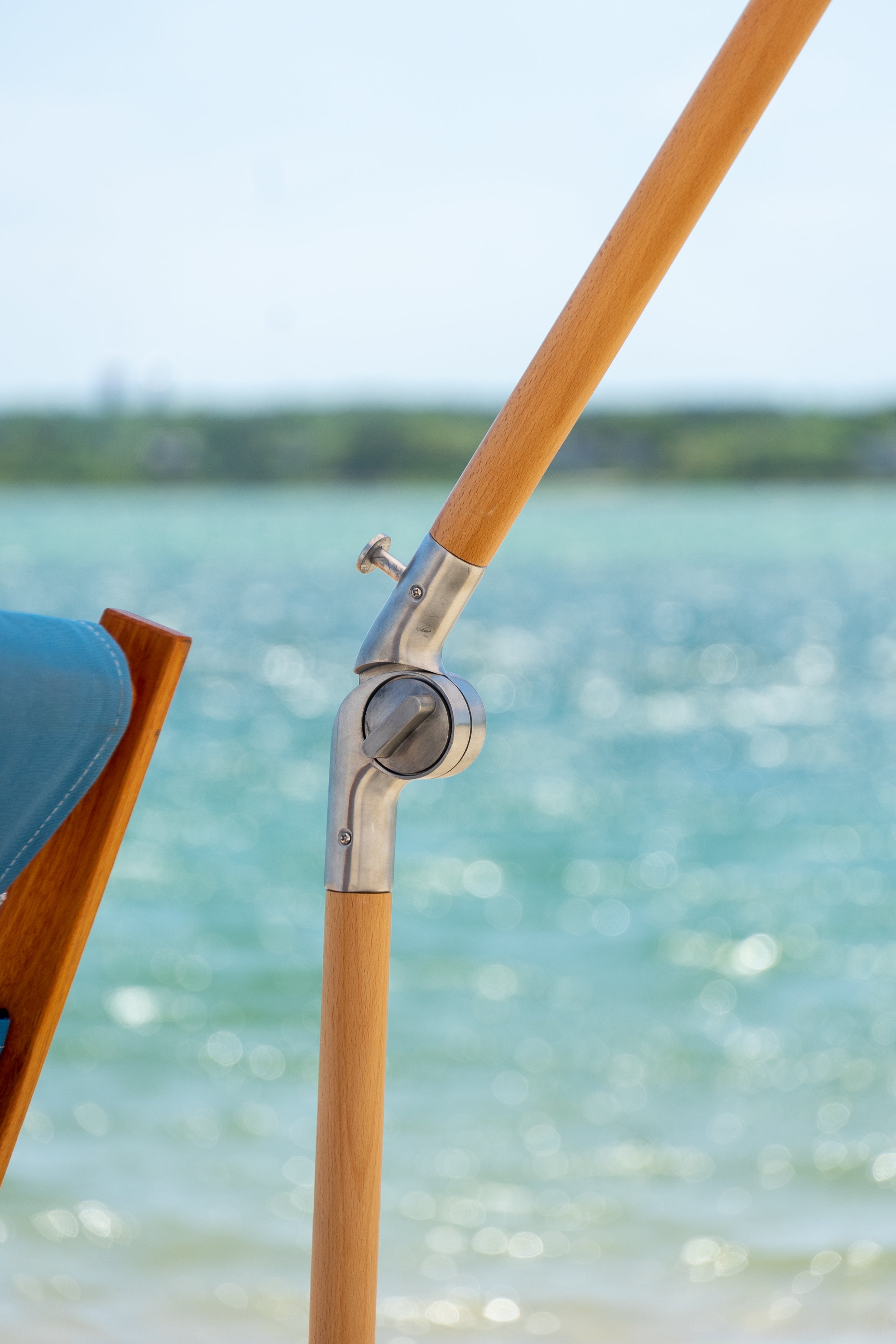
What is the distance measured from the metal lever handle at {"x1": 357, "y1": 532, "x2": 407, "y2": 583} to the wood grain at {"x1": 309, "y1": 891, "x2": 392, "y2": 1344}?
0.47 ft

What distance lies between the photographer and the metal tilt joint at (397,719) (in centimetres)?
52

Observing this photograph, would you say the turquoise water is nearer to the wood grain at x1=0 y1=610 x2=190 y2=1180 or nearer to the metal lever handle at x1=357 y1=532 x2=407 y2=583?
the wood grain at x1=0 y1=610 x2=190 y2=1180

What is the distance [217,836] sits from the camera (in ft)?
18.6

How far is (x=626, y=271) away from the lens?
1.61ft

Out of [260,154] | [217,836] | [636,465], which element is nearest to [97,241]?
[260,154]

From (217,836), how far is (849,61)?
1295 cm

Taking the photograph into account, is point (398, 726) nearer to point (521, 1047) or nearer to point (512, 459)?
point (512, 459)

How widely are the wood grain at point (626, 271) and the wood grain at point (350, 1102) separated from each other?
17 cm

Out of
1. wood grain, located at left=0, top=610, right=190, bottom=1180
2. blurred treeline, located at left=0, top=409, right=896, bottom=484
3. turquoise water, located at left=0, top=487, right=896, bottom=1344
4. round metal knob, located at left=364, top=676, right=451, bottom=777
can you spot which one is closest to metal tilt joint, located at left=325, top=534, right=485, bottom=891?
round metal knob, located at left=364, top=676, right=451, bottom=777

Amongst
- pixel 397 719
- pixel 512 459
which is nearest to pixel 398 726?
pixel 397 719

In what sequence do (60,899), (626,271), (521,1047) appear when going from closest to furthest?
1. (626,271)
2. (60,899)
3. (521,1047)

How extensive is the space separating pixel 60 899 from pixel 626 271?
0.39 meters

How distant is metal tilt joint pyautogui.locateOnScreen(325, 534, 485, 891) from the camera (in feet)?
1.71

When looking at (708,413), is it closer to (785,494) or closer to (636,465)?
(636,465)
